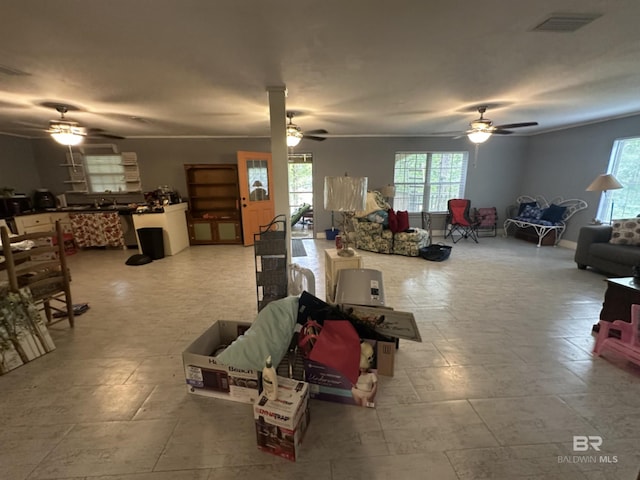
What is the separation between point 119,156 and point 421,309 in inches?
253

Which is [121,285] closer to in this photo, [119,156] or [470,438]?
[119,156]

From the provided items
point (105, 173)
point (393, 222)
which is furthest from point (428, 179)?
point (105, 173)

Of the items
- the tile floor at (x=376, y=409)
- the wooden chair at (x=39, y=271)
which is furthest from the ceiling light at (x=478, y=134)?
the wooden chair at (x=39, y=271)

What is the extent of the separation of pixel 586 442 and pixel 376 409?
1.05 meters

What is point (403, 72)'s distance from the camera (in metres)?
2.36

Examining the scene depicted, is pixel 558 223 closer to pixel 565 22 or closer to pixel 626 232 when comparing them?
pixel 626 232

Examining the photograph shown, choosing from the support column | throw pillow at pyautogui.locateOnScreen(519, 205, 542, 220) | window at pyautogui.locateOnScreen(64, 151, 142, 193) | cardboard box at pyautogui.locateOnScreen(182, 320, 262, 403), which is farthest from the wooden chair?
throw pillow at pyautogui.locateOnScreen(519, 205, 542, 220)

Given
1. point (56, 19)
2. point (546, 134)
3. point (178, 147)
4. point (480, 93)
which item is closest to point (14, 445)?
point (56, 19)

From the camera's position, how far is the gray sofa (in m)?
3.29

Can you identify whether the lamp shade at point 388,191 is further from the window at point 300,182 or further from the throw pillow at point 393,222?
the window at point 300,182

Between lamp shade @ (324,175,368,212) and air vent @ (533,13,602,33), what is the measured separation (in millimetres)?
1477

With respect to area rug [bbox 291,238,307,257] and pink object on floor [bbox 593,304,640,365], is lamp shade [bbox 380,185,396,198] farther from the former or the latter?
pink object on floor [bbox 593,304,640,365]

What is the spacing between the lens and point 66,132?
11.5 feet

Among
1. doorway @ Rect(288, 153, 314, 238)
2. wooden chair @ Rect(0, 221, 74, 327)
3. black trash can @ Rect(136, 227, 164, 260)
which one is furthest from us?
doorway @ Rect(288, 153, 314, 238)
